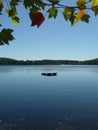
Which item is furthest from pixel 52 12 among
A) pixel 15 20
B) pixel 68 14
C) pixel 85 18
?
pixel 15 20

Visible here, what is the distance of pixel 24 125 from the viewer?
→ 2559cm

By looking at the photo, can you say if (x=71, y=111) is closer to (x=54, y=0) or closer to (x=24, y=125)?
(x=24, y=125)

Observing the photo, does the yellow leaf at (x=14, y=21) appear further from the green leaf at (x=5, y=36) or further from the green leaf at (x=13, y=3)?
the green leaf at (x=5, y=36)

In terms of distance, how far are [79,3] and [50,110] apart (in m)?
31.7

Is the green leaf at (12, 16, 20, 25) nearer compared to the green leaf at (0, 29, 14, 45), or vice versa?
the green leaf at (0, 29, 14, 45)

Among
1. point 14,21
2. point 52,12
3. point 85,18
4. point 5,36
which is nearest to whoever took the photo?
point 5,36

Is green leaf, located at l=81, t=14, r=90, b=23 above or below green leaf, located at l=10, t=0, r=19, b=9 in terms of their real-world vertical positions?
below

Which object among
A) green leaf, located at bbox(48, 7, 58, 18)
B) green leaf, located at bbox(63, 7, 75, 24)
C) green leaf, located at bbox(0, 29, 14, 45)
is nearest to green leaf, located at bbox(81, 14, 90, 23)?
green leaf, located at bbox(63, 7, 75, 24)

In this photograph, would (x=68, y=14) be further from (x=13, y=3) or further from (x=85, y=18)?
(x=13, y=3)

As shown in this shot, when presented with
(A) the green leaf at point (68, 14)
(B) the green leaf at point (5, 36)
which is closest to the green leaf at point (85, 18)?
(A) the green leaf at point (68, 14)

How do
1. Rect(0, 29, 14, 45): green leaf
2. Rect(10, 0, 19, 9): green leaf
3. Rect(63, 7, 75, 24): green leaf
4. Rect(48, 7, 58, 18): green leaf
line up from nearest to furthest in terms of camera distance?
1. Rect(0, 29, 14, 45): green leaf
2. Rect(63, 7, 75, 24): green leaf
3. Rect(48, 7, 58, 18): green leaf
4. Rect(10, 0, 19, 9): green leaf

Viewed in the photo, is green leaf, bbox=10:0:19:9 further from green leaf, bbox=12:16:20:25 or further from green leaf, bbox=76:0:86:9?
green leaf, bbox=76:0:86:9

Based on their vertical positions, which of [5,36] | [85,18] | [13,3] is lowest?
[5,36]

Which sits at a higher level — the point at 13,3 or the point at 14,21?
the point at 13,3
